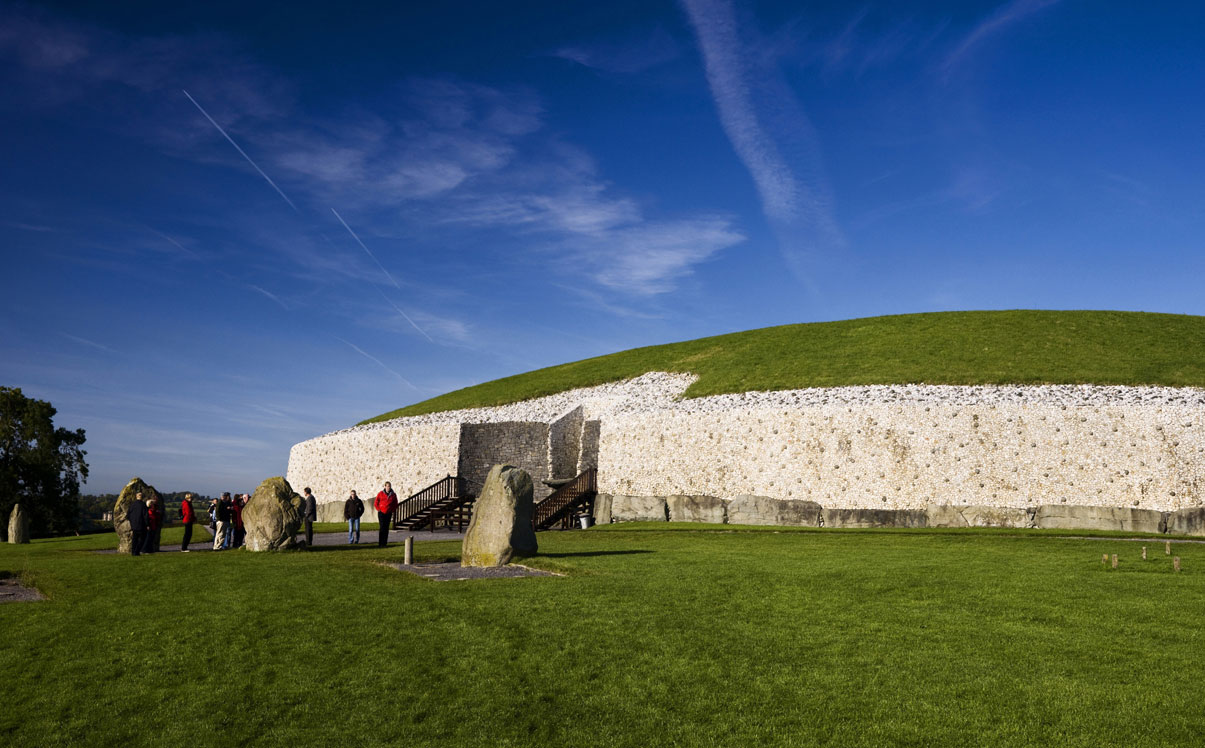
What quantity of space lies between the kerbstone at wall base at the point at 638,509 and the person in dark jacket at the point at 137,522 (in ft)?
59.5

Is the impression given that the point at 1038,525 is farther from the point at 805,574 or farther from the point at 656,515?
the point at 805,574

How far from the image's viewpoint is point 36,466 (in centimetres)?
4809

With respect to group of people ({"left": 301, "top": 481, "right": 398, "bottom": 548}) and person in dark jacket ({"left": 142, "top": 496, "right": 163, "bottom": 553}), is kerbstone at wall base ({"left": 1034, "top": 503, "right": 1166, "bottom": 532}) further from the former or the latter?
person in dark jacket ({"left": 142, "top": 496, "right": 163, "bottom": 553})

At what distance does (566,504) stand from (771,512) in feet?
29.4

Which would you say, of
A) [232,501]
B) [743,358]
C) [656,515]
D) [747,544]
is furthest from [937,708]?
[743,358]

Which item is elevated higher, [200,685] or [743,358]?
[743,358]

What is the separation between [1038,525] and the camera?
26.8 m

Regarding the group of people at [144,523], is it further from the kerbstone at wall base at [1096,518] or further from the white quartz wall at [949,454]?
the kerbstone at wall base at [1096,518]

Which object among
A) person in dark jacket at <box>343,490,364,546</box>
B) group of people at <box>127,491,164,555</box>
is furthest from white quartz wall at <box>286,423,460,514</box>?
group of people at <box>127,491,164,555</box>

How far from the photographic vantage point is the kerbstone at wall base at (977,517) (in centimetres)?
2706

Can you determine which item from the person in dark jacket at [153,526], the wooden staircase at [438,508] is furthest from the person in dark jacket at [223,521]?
the wooden staircase at [438,508]

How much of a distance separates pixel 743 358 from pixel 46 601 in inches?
1517

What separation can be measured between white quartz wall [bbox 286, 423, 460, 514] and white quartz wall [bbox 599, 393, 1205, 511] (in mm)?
11764

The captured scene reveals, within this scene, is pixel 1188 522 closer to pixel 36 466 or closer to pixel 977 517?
pixel 977 517
